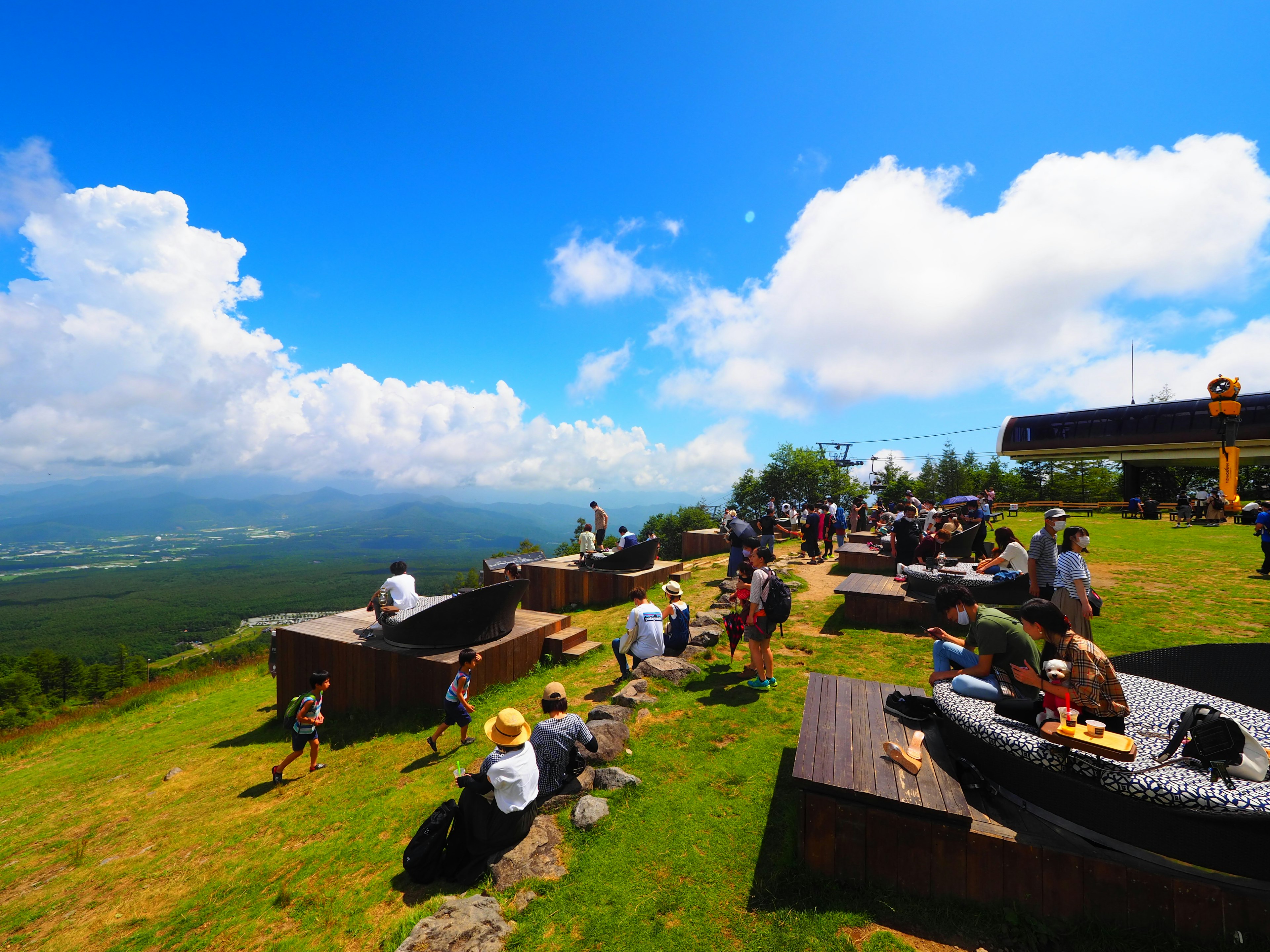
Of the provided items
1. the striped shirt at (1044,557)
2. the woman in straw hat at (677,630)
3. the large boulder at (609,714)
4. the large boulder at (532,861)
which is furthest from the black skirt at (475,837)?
the striped shirt at (1044,557)

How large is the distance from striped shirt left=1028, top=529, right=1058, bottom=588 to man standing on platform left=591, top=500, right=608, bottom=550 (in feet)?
33.9

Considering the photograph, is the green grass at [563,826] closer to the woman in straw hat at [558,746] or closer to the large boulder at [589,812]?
the large boulder at [589,812]

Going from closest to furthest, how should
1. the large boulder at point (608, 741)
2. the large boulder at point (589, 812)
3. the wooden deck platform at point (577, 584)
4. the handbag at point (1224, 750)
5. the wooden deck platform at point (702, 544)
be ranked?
the handbag at point (1224, 750) → the large boulder at point (589, 812) → the large boulder at point (608, 741) → the wooden deck platform at point (577, 584) → the wooden deck platform at point (702, 544)

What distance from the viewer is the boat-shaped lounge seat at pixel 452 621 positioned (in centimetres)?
800

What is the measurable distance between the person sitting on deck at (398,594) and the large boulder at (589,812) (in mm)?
5240

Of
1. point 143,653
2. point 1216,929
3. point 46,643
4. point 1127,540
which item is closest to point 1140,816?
point 1216,929

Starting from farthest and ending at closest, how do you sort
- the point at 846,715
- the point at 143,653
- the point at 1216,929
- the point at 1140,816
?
the point at 143,653 → the point at 846,715 → the point at 1140,816 → the point at 1216,929

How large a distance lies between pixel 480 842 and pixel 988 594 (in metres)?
8.55

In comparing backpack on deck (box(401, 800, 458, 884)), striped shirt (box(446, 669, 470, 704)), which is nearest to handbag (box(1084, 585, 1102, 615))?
backpack on deck (box(401, 800, 458, 884))

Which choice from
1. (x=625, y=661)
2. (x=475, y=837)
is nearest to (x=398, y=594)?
(x=625, y=661)

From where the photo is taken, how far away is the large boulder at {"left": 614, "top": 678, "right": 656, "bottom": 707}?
21.1 ft

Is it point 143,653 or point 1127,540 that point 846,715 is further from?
point 143,653

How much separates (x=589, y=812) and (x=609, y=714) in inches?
64.3

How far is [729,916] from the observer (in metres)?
3.41
